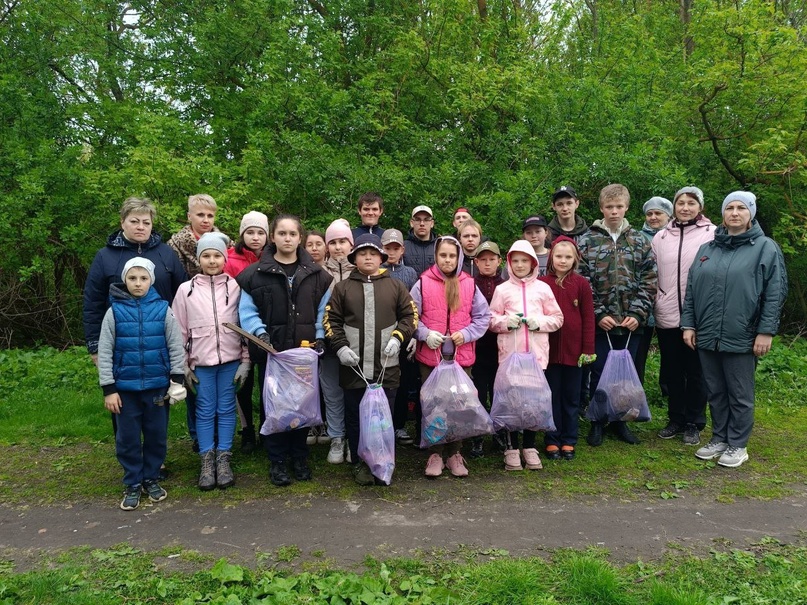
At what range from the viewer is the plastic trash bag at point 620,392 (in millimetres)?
4605

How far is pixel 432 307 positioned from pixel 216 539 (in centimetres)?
214

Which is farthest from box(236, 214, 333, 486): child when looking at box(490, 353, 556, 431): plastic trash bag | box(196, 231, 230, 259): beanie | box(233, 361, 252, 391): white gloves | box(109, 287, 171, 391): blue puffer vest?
box(490, 353, 556, 431): plastic trash bag

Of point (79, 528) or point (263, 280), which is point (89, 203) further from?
point (79, 528)

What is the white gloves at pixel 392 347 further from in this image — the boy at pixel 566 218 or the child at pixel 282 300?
the boy at pixel 566 218

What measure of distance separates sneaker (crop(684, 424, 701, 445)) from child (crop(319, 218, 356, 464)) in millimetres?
2955

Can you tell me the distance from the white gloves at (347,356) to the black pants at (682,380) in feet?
9.49


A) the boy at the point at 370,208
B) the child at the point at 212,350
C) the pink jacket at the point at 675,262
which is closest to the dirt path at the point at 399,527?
the child at the point at 212,350

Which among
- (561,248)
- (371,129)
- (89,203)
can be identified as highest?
(371,129)

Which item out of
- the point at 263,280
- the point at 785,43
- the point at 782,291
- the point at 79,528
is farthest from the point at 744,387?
the point at 785,43

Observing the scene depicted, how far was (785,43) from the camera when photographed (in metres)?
7.08

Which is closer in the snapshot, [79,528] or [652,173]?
[79,528]

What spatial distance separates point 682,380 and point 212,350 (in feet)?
13.2

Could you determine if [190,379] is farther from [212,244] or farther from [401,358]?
[401,358]

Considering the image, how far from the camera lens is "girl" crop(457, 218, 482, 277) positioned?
4797mm
